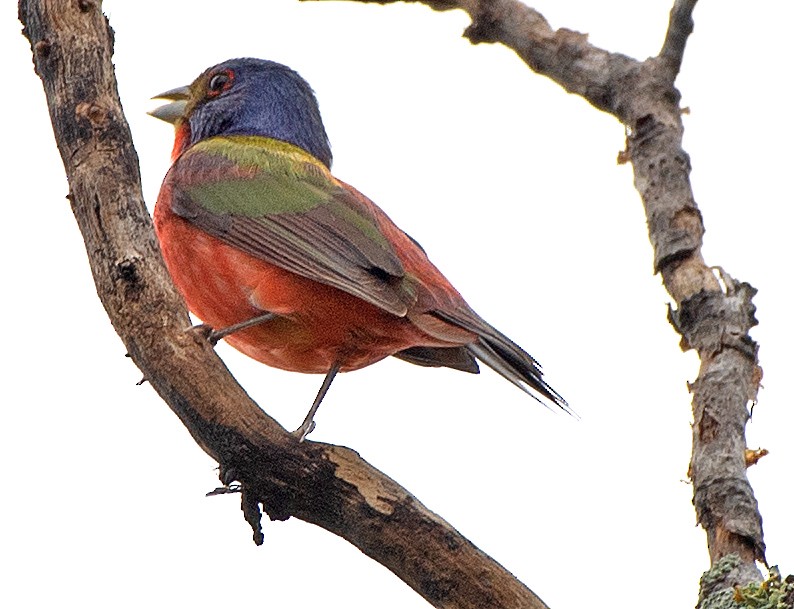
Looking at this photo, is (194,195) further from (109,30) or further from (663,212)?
(663,212)

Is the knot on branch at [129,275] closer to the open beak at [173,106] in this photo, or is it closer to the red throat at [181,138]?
the red throat at [181,138]

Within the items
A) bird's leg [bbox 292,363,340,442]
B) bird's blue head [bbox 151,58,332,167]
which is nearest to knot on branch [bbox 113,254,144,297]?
bird's leg [bbox 292,363,340,442]

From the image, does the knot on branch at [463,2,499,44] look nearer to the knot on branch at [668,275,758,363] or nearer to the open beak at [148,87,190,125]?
the knot on branch at [668,275,758,363]

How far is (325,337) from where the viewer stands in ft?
15.3

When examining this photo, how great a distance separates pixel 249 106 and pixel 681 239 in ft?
9.50

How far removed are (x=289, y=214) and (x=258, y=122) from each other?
3.91 ft

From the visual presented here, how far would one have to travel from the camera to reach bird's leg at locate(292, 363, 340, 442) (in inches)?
160

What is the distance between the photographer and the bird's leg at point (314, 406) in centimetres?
407

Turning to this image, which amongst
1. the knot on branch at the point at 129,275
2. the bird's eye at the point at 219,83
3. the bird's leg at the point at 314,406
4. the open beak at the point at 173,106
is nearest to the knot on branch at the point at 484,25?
the bird's leg at the point at 314,406

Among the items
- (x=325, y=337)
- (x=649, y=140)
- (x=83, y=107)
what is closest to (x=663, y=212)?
(x=649, y=140)

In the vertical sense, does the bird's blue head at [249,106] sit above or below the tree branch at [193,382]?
above

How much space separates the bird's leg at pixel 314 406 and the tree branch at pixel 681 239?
1.19 metres

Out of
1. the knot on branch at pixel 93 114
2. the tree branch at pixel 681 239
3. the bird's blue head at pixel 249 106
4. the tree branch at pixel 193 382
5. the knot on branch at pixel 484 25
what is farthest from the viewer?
the bird's blue head at pixel 249 106

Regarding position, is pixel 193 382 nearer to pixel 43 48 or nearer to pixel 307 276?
pixel 307 276
